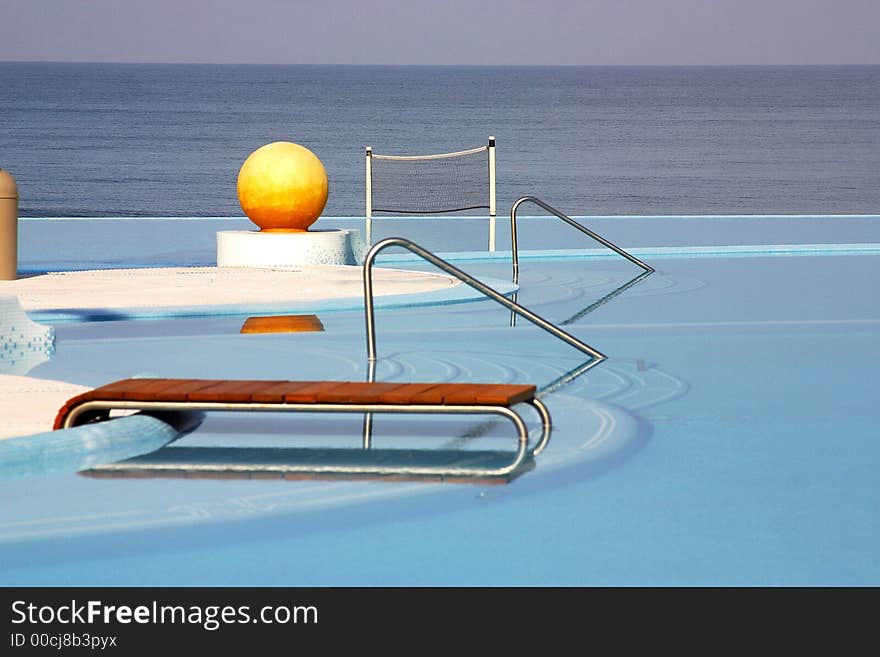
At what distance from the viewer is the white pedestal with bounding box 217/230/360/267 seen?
582 inches

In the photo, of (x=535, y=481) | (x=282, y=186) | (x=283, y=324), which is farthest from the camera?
(x=282, y=186)

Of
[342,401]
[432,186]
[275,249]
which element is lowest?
[342,401]

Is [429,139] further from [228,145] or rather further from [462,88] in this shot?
[462,88]

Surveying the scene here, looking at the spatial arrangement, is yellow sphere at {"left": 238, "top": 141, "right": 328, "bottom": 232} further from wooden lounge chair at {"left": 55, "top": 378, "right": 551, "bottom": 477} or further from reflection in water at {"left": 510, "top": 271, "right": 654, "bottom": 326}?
wooden lounge chair at {"left": 55, "top": 378, "right": 551, "bottom": 477}

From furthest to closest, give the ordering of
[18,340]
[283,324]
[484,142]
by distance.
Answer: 1. [484,142]
2. [283,324]
3. [18,340]

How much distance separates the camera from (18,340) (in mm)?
8188

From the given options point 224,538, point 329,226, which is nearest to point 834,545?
point 224,538

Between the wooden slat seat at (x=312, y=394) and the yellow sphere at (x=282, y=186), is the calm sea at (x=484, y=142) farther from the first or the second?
the wooden slat seat at (x=312, y=394)

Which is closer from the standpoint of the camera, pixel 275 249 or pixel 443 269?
pixel 443 269

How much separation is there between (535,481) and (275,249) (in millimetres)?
9372

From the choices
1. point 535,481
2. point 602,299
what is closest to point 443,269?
point 535,481

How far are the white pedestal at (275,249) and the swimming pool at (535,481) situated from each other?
337 cm

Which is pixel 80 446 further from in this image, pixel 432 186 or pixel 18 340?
pixel 432 186

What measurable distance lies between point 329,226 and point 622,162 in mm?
57251
